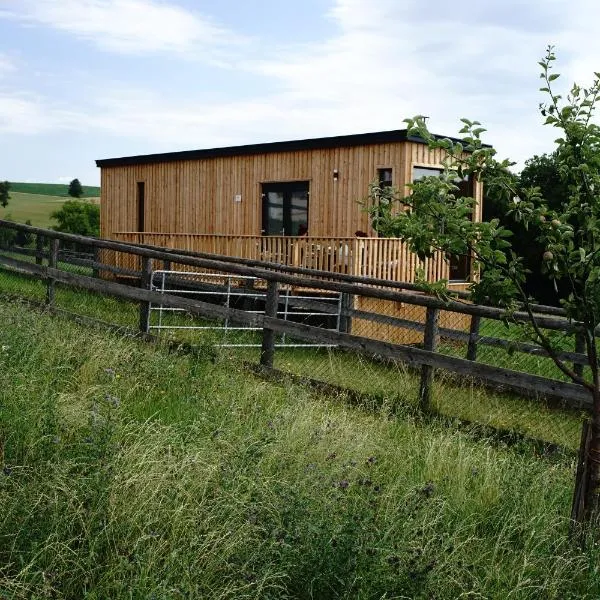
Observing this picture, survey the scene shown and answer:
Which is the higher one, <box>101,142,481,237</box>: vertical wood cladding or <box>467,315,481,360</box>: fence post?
<box>101,142,481,237</box>: vertical wood cladding

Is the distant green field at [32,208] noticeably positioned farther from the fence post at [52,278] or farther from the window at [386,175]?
the fence post at [52,278]

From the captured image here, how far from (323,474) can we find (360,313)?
793cm

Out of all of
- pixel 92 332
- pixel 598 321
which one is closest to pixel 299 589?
pixel 598 321

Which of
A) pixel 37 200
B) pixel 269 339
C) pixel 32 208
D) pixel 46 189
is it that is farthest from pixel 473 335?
pixel 46 189

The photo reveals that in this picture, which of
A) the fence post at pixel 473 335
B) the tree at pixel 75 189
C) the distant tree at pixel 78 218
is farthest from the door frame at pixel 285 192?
the tree at pixel 75 189

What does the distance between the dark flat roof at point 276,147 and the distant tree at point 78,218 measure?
2351cm

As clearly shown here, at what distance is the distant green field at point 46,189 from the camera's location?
74.6m

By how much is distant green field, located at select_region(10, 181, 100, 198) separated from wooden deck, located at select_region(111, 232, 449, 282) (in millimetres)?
54613

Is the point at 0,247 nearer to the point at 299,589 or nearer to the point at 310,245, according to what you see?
the point at 310,245

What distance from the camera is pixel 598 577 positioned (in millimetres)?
4574

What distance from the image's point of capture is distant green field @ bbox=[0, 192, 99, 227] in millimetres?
56403

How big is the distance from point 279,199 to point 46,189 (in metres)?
62.9

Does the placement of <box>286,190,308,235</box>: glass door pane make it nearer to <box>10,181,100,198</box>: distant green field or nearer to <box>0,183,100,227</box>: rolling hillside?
<box>0,183,100,227</box>: rolling hillside

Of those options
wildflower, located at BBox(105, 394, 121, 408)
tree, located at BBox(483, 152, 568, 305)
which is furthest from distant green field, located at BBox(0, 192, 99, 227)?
wildflower, located at BBox(105, 394, 121, 408)
